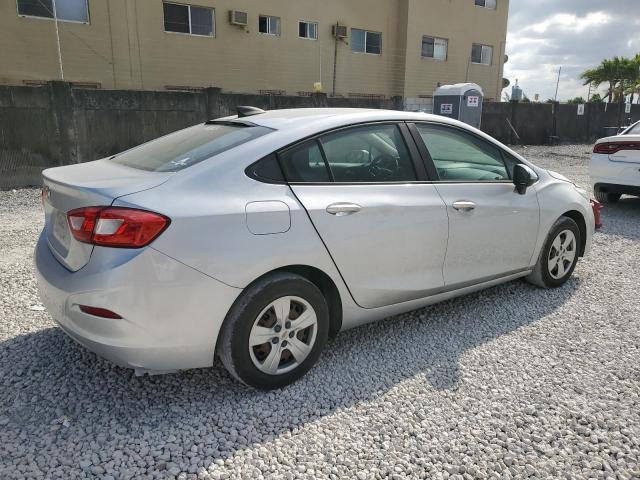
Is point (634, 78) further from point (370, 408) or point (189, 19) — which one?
point (370, 408)

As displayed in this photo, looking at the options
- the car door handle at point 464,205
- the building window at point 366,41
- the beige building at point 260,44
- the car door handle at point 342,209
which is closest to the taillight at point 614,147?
the car door handle at point 464,205

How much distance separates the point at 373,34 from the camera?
70.5 ft

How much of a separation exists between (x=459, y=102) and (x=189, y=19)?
908 cm

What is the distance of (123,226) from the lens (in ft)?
7.95

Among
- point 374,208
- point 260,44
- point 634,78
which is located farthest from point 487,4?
point 374,208

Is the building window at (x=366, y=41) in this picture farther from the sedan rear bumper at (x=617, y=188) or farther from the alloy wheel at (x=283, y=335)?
the alloy wheel at (x=283, y=335)

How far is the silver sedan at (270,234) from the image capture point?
247 centimetres

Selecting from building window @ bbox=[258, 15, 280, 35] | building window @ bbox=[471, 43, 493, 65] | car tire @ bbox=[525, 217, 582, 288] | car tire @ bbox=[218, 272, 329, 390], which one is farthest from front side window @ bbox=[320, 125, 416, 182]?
building window @ bbox=[471, 43, 493, 65]

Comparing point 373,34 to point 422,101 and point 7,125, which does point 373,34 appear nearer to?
point 422,101

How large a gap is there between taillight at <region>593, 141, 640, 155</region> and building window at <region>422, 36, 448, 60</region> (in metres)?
16.0

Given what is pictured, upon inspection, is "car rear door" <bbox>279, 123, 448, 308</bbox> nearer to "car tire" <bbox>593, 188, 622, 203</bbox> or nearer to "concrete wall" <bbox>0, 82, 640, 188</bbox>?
"car tire" <bbox>593, 188, 622, 203</bbox>

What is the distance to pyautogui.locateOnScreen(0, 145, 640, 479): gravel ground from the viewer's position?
2389 millimetres

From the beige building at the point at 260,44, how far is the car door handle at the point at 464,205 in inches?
530

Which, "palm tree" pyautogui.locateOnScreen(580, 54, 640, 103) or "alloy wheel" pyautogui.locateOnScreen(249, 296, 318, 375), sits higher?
"palm tree" pyautogui.locateOnScreen(580, 54, 640, 103)
